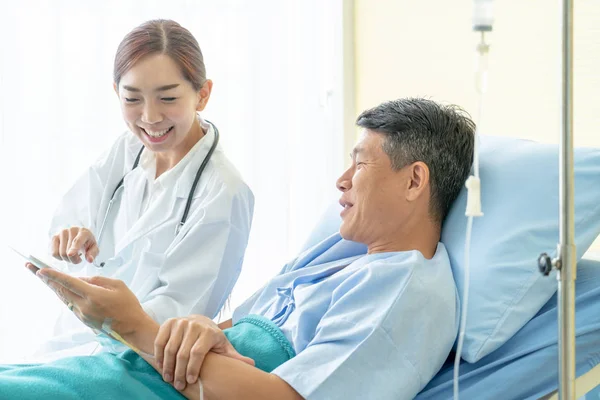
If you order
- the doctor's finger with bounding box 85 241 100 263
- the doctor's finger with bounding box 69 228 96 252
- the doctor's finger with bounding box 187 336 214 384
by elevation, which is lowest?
the doctor's finger with bounding box 187 336 214 384

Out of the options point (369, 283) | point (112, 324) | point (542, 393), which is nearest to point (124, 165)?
point (112, 324)

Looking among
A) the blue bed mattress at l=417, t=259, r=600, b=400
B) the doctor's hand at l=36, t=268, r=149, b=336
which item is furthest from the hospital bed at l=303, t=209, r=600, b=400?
the doctor's hand at l=36, t=268, r=149, b=336

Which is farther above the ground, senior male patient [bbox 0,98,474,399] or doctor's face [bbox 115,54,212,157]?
doctor's face [bbox 115,54,212,157]

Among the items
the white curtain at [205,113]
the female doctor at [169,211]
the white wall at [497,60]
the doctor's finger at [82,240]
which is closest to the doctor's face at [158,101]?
the female doctor at [169,211]

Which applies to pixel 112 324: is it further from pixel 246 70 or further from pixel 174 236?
pixel 246 70

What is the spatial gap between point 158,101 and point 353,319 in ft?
2.60

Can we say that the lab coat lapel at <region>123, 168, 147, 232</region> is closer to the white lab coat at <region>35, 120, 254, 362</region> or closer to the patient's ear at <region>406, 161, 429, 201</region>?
the white lab coat at <region>35, 120, 254, 362</region>

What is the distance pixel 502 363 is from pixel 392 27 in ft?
5.75

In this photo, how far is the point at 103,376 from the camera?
4.67 ft

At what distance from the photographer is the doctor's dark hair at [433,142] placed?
5.46 ft

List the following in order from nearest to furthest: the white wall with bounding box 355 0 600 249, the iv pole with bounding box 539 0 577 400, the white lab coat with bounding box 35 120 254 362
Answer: the iv pole with bounding box 539 0 577 400
the white lab coat with bounding box 35 120 254 362
the white wall with bounding box 355 0 600 249

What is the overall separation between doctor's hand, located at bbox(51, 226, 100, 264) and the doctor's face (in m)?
0.28

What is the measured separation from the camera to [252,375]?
4.58ft

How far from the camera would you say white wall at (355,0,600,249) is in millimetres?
2084
